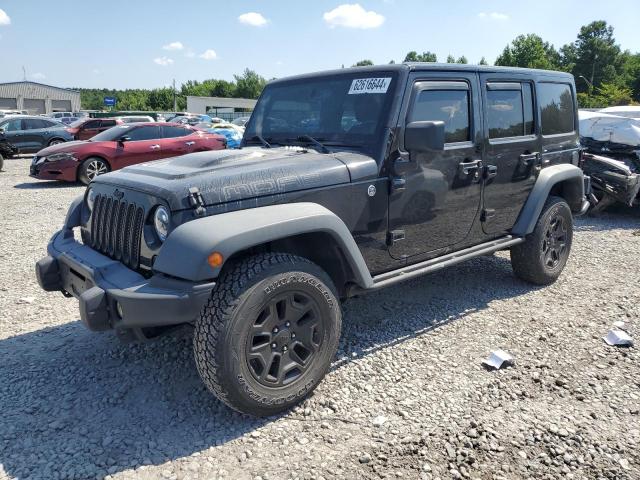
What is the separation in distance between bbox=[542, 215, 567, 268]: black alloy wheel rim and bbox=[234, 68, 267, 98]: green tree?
314 feet

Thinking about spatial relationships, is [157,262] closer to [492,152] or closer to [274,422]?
[274,422]

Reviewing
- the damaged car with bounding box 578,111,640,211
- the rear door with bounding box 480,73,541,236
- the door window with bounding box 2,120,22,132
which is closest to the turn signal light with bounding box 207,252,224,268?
the rear door with bounding box 480,73,541,236

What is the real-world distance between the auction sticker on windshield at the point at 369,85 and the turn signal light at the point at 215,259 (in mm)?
1703

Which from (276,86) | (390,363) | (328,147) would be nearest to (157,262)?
(328,147)

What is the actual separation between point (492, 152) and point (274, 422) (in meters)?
2.72

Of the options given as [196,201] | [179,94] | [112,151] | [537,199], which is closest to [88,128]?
[112,151]

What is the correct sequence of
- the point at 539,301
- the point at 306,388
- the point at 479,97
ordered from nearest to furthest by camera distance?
the point at 306,388 < the point at 479,97 < the point at 539,301

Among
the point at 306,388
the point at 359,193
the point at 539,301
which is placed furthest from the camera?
the point at 539,301

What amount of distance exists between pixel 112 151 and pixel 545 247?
31.8 ft

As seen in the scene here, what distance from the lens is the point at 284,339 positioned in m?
2.91

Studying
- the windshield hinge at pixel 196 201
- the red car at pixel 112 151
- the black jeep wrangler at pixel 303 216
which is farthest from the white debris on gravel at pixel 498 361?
the red car at pixel 112 151

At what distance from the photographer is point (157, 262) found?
262cm

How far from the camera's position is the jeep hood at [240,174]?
2830 mm

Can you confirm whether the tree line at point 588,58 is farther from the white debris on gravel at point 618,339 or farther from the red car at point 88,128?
the white debris on gravel at point 618,339
